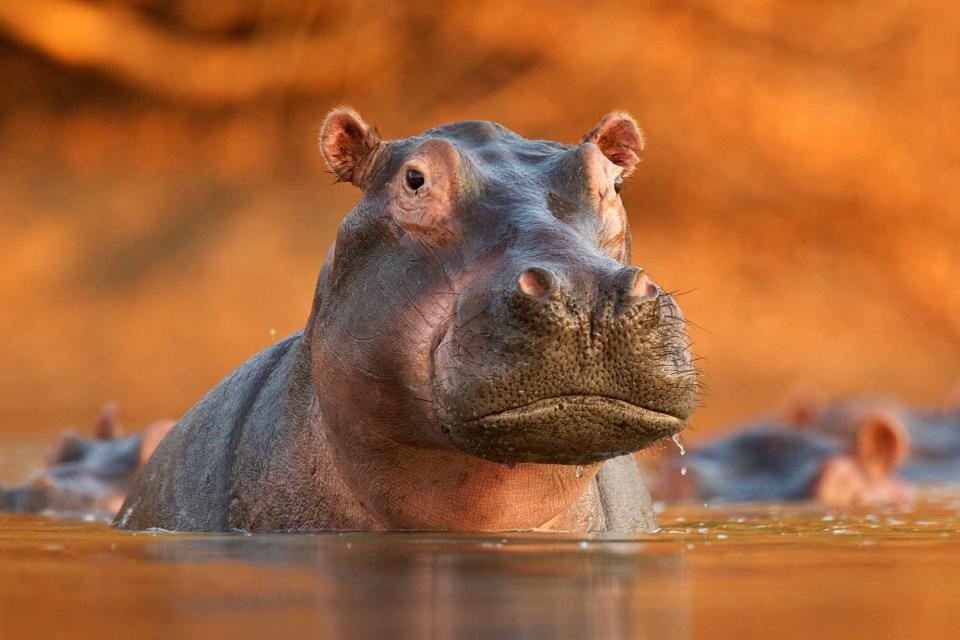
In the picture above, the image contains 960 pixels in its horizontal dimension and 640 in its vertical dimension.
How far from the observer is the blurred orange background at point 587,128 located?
58.2 ft

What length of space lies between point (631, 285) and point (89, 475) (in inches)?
169

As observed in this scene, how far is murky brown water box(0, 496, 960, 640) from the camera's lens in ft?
7.69

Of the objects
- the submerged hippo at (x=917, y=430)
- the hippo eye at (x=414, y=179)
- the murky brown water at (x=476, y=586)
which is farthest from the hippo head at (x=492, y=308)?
the submerged hippo at (x=917, y=430)

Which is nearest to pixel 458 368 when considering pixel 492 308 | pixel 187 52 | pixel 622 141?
pixel 492 308

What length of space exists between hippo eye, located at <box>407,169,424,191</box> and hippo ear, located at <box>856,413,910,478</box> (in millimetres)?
5430

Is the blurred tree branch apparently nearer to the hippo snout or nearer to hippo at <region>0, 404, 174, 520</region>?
hippo at <region>0, 404, 174, 520</region>

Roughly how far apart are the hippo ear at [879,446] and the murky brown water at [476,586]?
5230 millimetres

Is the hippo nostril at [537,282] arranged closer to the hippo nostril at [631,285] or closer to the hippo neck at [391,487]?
the hippo nostril at [631,285]

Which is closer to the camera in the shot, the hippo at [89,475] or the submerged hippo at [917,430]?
the hippo at [89,475]

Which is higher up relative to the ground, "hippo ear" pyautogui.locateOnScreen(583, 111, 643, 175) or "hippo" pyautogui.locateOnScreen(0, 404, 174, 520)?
"hippo ear" pyautogui.locateOnScreen(583, 111, 643, 175)

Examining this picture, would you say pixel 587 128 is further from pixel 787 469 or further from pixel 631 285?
pixel 631 285

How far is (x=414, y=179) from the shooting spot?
4602mm

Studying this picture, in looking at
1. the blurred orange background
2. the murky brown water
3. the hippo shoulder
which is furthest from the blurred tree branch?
the murky brown water

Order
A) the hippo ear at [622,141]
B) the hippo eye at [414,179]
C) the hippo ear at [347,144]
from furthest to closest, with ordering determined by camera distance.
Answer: the hippo ear at [622,141] → the hippo ear at [347,144] → the hippo eye at [414,179]
